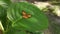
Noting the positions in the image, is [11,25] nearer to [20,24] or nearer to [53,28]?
[20,24]

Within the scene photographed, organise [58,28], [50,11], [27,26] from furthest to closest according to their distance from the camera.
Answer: [50,11] < [58,28] < [27,26]

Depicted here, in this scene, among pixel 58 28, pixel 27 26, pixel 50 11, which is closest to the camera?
pixel 27 26

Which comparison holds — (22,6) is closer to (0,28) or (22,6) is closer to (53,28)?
(0,28)

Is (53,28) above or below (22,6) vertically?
below

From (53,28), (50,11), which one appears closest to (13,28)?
(53,28)

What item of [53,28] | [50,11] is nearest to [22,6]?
[53,28]

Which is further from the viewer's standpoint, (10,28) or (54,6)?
(54,6)
